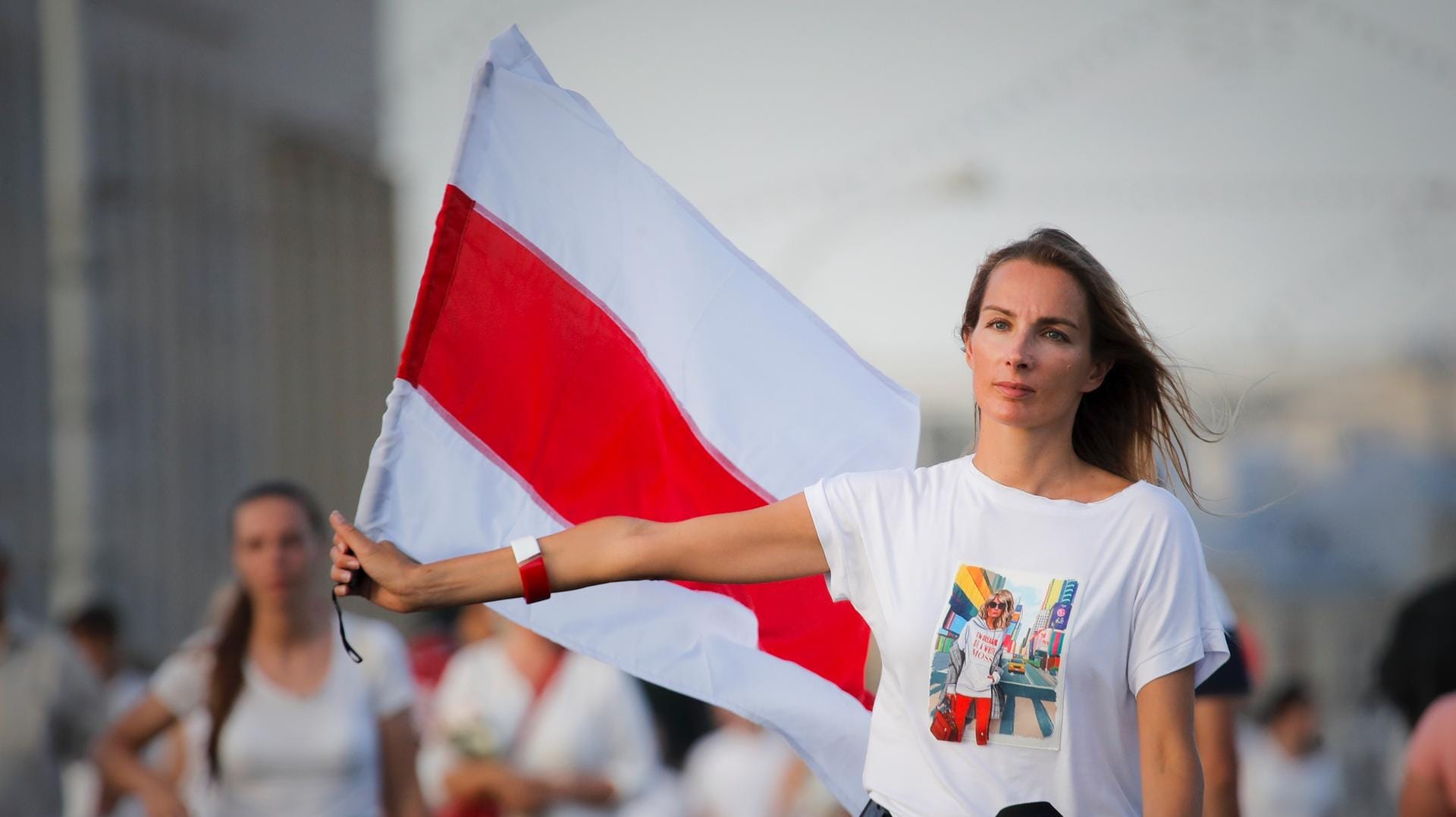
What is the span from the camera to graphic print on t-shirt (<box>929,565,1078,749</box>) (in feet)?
9.48

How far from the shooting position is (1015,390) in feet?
10.0

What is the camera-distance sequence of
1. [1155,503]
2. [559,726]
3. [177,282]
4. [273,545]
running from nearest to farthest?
[1155,503] < [273,545] < [559,726] < [177,282]

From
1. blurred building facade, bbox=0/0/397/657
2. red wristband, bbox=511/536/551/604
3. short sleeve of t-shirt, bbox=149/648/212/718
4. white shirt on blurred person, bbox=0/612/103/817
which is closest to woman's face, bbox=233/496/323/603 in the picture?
short sleeve of t-shirt, bbox=149/648/212/718

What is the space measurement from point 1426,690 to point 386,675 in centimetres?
303

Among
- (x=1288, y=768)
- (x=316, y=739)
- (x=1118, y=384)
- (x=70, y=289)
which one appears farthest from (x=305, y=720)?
A: (x=1288, y=768)

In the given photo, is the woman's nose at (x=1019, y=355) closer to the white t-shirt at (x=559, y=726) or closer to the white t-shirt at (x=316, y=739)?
the white t-shirt at (x=316, y=739)

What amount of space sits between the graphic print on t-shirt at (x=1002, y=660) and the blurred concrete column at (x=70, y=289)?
1118cm

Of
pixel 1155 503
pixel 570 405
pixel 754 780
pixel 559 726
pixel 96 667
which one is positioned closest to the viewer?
pixel 1155 503

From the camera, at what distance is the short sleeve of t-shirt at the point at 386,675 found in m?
5.46

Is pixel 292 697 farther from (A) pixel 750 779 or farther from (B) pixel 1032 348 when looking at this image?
(A) pixel 750 779

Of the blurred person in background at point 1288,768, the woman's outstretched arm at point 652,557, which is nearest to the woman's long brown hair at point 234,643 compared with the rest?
the woman's outstretched arm at point 652,557

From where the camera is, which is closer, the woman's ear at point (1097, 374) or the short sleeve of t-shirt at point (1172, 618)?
the short sleeve of t-shirt at point (1172, 618)

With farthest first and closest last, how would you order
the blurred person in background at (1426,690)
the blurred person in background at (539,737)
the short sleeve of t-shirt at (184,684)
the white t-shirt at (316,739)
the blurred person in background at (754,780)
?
1. the blurred person in background at (754,780)
2. the blurred person in background at (539,737)
3. the short sleeve of t-shirt at (184,684)
4. the white t-shirt at (316,739)
5. the blurred person in background at (1426,690)

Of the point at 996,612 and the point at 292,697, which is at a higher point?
the point at 996,612
